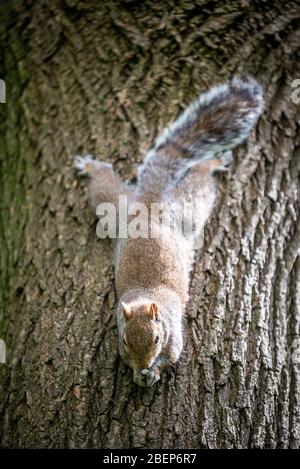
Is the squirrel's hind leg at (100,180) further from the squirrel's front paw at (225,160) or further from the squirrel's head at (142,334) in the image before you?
the squirrel's head at (142,334)

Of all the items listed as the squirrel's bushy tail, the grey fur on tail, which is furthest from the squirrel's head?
the grey fur on tail

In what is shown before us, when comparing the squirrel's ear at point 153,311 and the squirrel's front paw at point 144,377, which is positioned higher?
the squirrel's ear at point 153,311

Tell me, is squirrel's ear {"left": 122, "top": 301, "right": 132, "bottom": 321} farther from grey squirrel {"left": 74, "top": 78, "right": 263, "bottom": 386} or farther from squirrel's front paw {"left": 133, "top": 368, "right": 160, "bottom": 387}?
squirrel's front paw {"left": 133, "top": 368, "right": 160, "bottom": 387}

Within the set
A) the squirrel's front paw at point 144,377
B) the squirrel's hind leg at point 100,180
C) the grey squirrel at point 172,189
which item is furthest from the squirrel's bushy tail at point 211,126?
the squirrel's front paw at point 144,377

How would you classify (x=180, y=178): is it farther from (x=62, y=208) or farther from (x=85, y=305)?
(x=85, y=305)

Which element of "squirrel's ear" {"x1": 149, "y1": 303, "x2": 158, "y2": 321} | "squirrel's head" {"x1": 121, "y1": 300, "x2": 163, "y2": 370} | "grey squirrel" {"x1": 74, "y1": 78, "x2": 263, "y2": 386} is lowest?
"squirrel's head" {"x1": 121, "y1": 300, "x2": 163, "y2": 370}

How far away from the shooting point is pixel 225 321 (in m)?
2.70

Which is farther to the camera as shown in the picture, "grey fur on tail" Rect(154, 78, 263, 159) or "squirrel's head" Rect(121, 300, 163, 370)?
"grey fur on tail" Rect(154, 78, 263, 159)

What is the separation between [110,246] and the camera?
2990 millimetres

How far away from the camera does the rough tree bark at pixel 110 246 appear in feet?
8.27

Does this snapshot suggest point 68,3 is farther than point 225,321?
Yes

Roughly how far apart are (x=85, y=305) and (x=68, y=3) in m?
1.75

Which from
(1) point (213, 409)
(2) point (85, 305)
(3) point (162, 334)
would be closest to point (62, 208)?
(2) point (85, 305)

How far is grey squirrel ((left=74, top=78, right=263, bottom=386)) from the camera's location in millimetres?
2717
